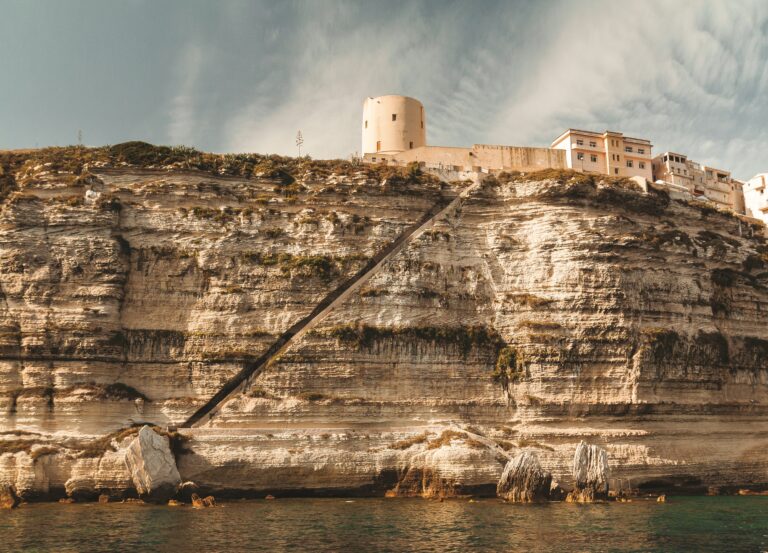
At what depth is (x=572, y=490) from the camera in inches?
1318

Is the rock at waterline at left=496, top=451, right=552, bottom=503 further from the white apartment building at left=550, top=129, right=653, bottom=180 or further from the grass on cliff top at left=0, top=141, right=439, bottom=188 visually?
the white apartment building at left=550, top=129, right=653, bottom=180

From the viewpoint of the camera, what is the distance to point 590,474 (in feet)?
106

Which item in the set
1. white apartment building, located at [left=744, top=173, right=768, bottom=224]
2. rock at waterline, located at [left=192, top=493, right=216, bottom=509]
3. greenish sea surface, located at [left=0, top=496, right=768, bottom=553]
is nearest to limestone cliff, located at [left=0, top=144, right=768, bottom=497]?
rock at waterline, located at [left=192, top=493, right=216, bottom=509]

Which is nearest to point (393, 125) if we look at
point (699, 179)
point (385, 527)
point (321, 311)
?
point (321, 311)

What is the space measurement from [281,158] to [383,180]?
20.1 ft

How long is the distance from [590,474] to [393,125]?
27198mm

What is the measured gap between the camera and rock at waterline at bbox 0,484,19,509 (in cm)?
2861

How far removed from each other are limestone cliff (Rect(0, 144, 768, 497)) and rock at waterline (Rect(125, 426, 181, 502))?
3.23 ft

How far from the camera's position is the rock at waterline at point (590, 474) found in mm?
32000

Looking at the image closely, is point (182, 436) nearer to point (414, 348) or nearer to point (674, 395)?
point (414, 348)

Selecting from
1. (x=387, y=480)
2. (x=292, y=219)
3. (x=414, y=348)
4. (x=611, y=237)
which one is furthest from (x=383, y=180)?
(x=387, y=480)

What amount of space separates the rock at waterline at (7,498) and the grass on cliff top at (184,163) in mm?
16650

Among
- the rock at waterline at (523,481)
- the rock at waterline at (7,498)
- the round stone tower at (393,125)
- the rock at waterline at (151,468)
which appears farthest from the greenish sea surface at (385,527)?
the round stone tower at (393,125)

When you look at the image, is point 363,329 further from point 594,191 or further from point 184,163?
point 594,191
